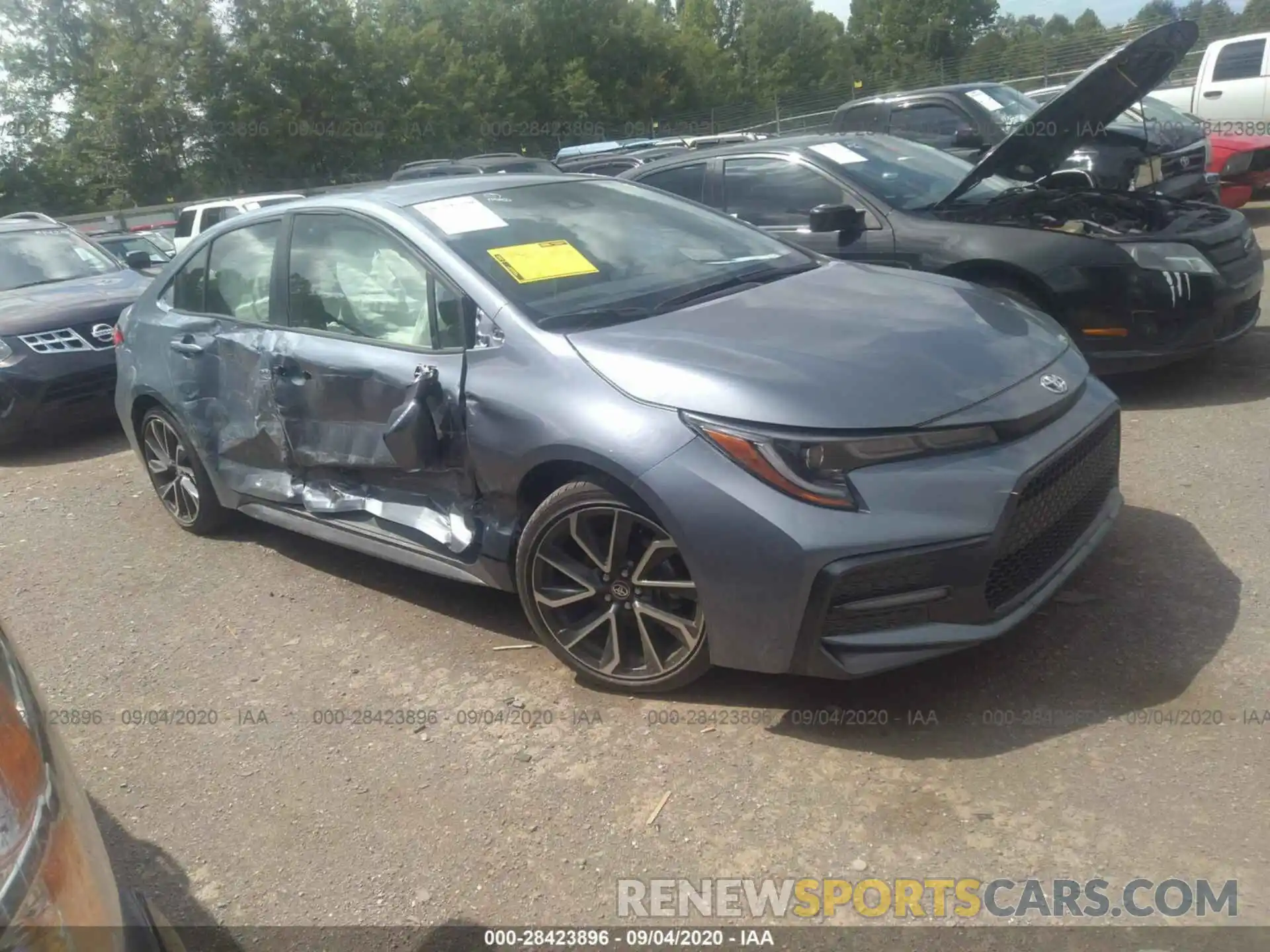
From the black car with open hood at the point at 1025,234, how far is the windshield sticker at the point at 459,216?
218cm

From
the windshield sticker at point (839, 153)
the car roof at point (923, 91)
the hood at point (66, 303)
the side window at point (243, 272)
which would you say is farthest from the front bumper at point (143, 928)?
the car roof at point (923, 91)

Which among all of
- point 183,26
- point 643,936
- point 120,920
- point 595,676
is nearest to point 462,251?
point 595,676

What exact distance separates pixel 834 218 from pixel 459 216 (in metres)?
2.35

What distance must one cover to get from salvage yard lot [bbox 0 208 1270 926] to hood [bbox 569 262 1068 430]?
890 millimetres

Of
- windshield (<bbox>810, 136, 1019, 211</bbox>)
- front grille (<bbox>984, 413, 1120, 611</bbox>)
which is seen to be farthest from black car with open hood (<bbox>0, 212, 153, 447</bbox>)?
front grille (<bbox>984, 413, 1120, 611</bbox>)

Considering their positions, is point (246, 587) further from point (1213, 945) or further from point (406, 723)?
point (1213, 945)

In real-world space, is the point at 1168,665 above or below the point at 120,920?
below

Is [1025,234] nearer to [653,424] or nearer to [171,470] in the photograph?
[653,424]

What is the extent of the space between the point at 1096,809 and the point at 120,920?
2.19 metres

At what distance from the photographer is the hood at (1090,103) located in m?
5.65

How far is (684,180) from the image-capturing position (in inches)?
272

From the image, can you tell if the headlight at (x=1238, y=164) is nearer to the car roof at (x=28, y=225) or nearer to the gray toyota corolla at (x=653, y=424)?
the gray toyota corolla at (x=653, y=424)

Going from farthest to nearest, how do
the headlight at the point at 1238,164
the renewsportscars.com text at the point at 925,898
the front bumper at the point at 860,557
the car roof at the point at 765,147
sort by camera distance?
the headlight at the point at 1238,164 → the car roof at the point at 765,147 → the front bumper at the point at 860,557 → the renewsportscars.com text at the point at 925,898

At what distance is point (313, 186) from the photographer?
3672cm
